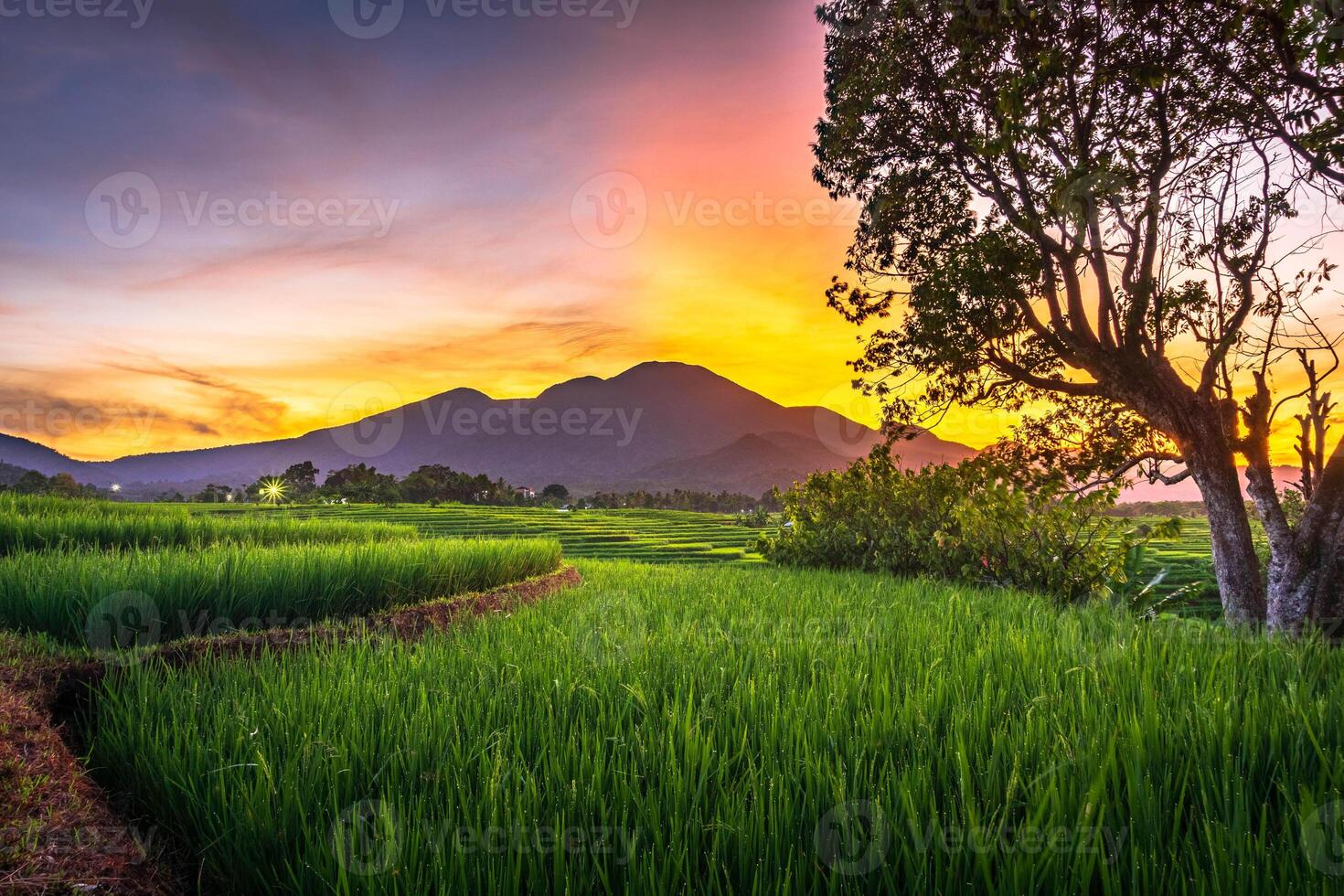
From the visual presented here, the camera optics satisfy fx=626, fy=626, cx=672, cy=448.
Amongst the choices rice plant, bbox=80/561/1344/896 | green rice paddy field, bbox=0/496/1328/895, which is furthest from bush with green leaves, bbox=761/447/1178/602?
rice plant, bbox=80/561/1344/896

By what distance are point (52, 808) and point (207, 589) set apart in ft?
10.4

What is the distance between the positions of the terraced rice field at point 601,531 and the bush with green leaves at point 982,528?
8187mm

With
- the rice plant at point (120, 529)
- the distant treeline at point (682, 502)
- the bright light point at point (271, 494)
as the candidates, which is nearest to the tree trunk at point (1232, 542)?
the rice plant at point (120, 529)

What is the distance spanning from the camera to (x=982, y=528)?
8734mm

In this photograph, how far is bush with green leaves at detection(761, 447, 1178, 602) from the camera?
25.9ft

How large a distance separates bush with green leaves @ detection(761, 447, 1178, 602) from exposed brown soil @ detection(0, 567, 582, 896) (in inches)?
340

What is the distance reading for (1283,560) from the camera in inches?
239

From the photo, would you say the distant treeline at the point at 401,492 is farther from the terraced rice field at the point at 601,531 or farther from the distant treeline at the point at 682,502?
the terraced rice field at the point at 601,531

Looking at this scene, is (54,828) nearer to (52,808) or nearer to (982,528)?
(52,808)

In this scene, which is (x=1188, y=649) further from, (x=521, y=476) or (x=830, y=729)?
(x=521, y=476)

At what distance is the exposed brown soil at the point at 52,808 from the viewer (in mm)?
1526

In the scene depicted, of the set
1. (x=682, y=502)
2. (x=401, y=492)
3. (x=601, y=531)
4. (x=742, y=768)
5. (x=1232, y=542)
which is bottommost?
(x=601, y=531)

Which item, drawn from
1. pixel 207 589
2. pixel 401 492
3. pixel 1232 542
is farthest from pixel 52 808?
pixel 401 492

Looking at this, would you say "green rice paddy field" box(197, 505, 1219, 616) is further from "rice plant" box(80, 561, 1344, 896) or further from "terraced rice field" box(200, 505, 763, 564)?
"rice plant" box(80, 561, 1344, 896)
